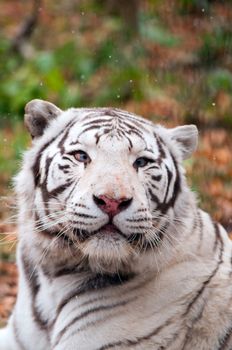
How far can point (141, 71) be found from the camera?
328 inches

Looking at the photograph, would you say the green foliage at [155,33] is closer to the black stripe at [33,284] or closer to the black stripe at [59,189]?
the black stripe at [33,284]

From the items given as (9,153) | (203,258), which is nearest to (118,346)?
(203,258)

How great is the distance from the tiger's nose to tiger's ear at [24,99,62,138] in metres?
0.64

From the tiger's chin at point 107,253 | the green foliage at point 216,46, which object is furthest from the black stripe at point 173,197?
the green foliage at point 216,46

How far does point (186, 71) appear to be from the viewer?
881 cm

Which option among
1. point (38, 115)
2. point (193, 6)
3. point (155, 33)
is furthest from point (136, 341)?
point (193, 6)

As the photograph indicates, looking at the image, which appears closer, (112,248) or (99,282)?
(112,248)

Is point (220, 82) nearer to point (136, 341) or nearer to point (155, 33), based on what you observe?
point (155, 33)

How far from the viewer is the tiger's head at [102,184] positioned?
126 inches

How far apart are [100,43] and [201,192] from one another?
355cm

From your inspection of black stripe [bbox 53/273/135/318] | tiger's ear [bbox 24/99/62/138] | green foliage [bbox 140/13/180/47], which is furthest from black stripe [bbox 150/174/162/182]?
green foliage [bbox 140/13/180/47]

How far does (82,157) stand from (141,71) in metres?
5.01

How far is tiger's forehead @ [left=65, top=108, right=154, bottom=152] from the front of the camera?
11.3 ft

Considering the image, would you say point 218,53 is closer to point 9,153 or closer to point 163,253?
point 9,153
